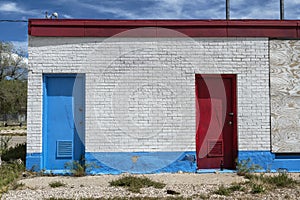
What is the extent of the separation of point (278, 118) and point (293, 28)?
2226 mm

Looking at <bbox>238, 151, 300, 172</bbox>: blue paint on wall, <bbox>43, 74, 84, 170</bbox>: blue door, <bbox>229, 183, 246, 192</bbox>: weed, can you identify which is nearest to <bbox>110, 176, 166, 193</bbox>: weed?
<bbox>229, 183, 246, 192</bbox>: weed

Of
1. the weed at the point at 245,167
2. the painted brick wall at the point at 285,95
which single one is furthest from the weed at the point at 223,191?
the painted brick wall at the point at 285,95

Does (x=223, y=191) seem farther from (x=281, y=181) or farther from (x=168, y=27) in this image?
(x=168, y=27)

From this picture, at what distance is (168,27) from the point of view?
794cm

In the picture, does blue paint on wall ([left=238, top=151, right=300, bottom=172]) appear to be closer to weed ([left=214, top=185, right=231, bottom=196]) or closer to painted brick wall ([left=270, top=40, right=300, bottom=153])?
painted brick wall ([left=270, top=40, right=300, bottom=153])

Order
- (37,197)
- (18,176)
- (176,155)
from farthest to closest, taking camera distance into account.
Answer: (176,155) < (18,176) < (37,197)

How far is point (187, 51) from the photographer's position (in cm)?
799

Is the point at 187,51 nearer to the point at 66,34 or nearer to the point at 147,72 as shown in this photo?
the point at 147,72

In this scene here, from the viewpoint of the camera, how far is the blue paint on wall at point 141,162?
7.73 meters

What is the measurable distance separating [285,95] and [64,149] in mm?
5454

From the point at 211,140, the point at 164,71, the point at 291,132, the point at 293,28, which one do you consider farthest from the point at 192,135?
the point at 293,28

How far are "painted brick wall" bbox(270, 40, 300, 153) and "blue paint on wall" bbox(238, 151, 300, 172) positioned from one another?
0.23 m

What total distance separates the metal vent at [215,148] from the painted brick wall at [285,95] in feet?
4.08

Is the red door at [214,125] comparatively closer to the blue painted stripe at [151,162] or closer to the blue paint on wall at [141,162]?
the blue painted stripe at [151,162]
